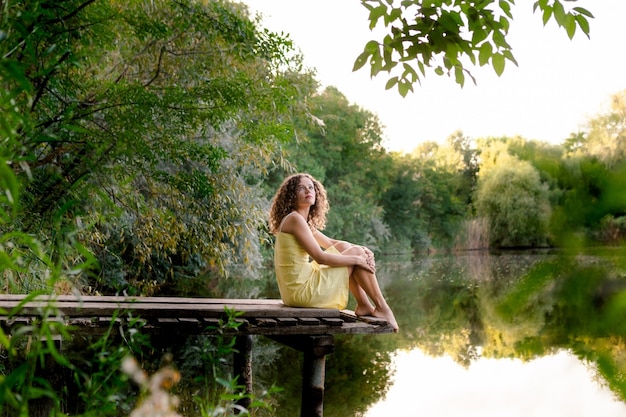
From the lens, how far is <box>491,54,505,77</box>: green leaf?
312cm

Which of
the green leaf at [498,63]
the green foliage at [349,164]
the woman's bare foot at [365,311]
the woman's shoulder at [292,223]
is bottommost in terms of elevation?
the woman's bare foot at [365,311]

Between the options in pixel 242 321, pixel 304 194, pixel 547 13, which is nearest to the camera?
pixel 547 13

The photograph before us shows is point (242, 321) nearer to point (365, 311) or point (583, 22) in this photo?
point (365, 311)

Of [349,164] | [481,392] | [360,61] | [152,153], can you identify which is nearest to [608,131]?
[360,61]

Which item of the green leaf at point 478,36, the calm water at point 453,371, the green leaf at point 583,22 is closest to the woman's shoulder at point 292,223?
the calm water at point 453,371

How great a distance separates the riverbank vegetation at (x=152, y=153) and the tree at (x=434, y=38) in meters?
0.62

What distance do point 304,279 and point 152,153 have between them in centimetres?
215

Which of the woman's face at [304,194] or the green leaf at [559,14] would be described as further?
the woman's face at [304,194]

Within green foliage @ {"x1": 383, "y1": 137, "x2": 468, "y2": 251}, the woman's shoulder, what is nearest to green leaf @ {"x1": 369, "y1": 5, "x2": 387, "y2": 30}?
the woman's shoulder

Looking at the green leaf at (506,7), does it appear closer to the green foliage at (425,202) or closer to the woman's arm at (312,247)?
the woman's arm at (312,247)

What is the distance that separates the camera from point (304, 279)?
16.6ft

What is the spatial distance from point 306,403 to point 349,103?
33750 millimetres

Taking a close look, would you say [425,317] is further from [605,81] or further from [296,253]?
[605,81]

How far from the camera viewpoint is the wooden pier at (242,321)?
13.5ft
